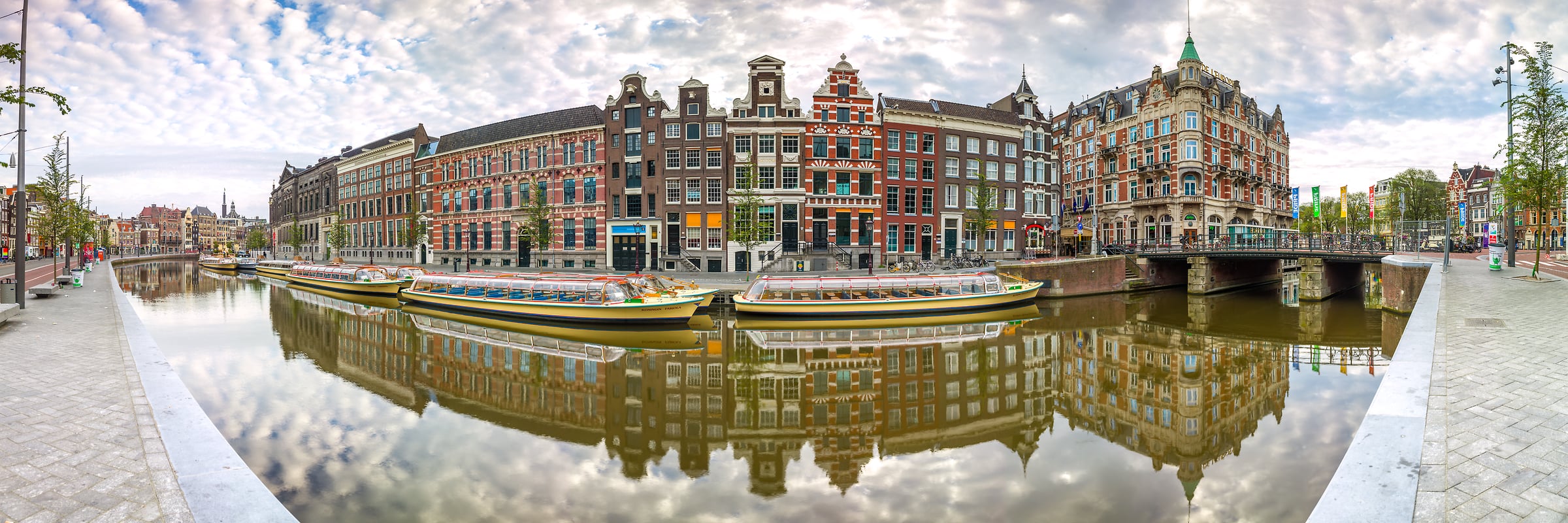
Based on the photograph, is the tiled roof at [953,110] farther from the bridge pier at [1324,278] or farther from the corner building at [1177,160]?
the bridge pier at [1324,278]

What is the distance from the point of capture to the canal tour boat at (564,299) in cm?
2427

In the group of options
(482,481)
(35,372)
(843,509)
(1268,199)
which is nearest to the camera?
(843,509)

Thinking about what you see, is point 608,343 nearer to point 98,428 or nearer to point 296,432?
point 296,432

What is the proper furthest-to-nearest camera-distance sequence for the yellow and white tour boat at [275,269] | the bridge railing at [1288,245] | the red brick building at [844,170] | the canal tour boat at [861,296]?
the yellow and white tour boat at [275,269] → the red brick building at [844,170] → the bridge railing at [1288,245] → the canal tour boat at [861,296]

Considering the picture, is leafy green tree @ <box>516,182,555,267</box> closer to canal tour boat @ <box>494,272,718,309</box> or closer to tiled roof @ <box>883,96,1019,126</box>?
canal tour boat @ <box>494,272,718,309</box>

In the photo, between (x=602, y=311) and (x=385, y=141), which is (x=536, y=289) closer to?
(x=602, y=311)

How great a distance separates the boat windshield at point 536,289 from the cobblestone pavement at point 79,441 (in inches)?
522

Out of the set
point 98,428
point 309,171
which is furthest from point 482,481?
point 309,171

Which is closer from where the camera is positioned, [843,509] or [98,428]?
[98,428]

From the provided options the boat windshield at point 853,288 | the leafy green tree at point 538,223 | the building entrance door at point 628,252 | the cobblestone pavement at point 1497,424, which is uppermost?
the leafy green tree at point 538,223

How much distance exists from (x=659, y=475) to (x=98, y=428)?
6.57m

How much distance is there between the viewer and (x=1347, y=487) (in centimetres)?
558

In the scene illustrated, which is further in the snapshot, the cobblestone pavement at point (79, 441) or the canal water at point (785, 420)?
the canal water at point (785, 420)

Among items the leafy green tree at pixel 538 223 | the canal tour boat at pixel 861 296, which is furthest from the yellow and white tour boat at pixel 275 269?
the canal tour boat at pixel 861 296
